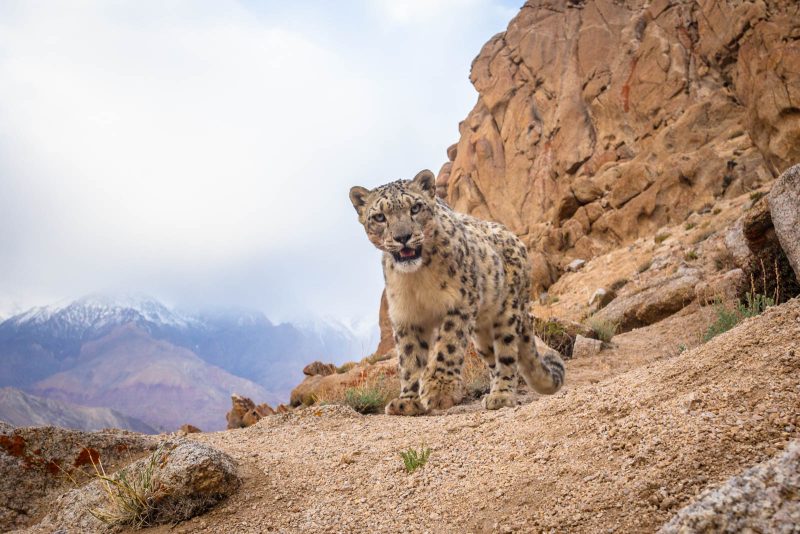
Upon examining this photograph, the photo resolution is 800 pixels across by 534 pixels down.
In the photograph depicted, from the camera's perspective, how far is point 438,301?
6.14m

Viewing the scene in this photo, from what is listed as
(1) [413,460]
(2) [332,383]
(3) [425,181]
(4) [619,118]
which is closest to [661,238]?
(4) [619,118]

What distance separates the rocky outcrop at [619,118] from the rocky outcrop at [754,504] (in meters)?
25.6

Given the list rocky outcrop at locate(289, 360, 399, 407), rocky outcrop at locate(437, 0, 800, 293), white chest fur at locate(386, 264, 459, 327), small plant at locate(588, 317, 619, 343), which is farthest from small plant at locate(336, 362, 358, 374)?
rocky outcrop at locate(437, 0, 800, 293)

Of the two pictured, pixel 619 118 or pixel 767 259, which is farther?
pixel 619 118

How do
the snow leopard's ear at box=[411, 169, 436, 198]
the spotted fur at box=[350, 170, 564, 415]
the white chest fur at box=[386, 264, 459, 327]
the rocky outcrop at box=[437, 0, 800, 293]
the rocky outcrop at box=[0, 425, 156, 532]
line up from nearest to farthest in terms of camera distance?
1. the rocky outcrop at box=[0, 425, 156, 532]
2. the spotted fur at box=[350, 170, 564, 415]
3. the white chest fur at box=[386, 264, 459, 327]
4. the snow leopard's ear at box=[411, 169, 436, 198]
5. the rocky outcrop at box=[437, 0, 800, 293]

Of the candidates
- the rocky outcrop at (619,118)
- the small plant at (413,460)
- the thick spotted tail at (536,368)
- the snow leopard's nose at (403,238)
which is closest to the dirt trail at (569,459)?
the small plant at (413,460)

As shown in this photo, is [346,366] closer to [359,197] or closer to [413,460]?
[359,197]

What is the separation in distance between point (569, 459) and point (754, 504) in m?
1.53

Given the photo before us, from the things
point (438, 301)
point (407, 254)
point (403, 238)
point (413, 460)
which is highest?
point (403, 238)

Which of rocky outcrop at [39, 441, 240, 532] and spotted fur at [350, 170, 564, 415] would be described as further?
spotted fur at [350, 170, 564, 415]

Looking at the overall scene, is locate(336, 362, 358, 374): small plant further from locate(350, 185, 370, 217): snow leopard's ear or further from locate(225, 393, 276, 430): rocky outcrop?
locate(350, 185, 370, 217): snow leopard's ear

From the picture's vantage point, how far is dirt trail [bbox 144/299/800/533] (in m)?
2.20

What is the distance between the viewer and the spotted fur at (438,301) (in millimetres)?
5980

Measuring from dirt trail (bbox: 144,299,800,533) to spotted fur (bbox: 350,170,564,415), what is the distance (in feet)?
4.64
